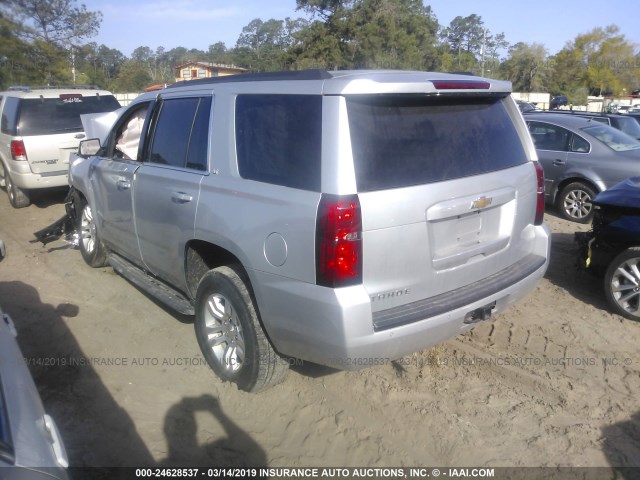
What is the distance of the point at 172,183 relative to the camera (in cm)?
397

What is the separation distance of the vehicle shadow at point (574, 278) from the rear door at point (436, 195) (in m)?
2.06

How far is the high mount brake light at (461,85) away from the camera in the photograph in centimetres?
307

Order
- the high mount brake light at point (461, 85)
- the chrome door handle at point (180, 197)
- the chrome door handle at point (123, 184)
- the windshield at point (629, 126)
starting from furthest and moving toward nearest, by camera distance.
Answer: the windshield at point (629, 126), the chrome door handle at point (123, 184), the chrome door handle at point (180, 197), the high mount brake light at point (461, 85)

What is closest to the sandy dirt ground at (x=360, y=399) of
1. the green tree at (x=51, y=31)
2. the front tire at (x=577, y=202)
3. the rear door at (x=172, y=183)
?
the rear door at (x=172, y=183)

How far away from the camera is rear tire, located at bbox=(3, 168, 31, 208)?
938 centimetres

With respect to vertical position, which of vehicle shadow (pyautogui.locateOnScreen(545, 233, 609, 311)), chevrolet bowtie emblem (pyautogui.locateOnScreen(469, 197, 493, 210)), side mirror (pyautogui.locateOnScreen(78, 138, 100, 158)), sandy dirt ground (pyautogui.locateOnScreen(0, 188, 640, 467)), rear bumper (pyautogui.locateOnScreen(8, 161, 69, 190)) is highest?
side mirror (pyautogui.locateOnScreen(78, 138, 100, 158))

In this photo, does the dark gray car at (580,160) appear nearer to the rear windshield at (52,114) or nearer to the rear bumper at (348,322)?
the rear bumper at (348,322)

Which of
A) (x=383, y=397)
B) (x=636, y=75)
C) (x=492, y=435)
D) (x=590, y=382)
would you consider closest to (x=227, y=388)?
(x=383, y=397)

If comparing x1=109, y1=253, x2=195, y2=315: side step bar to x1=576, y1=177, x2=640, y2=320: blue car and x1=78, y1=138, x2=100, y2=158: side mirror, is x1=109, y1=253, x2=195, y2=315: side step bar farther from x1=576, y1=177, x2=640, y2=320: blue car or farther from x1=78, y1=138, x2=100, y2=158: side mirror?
x1=576, y1=177, x2=640, y2=320: blue car

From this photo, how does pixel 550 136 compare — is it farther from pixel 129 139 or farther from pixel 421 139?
pixel 421 139

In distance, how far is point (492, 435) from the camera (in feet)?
10.6

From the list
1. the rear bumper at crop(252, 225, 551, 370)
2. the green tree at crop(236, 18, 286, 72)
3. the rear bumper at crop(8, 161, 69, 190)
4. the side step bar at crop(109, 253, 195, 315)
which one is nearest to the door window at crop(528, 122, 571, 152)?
the rear bumper at crop(252, 225, 551, 370)

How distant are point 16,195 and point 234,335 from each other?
7.62 m

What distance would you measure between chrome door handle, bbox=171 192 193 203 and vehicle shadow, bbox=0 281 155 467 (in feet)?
4.11
